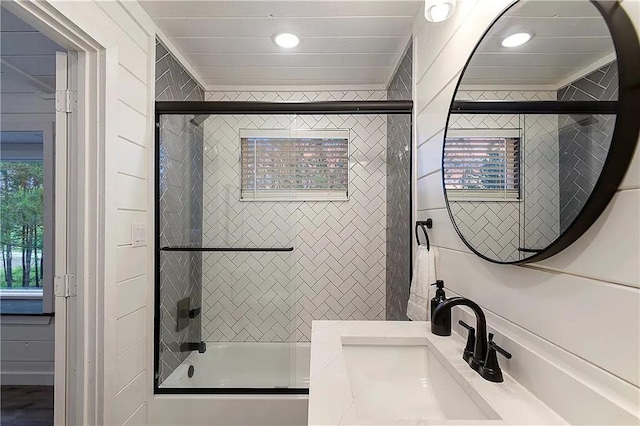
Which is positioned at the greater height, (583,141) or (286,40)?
(286,40)

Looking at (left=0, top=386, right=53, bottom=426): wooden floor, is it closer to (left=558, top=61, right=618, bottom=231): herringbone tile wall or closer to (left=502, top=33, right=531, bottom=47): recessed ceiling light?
(left=558, top=61, right=618, bottom=231): herringbone tile wall

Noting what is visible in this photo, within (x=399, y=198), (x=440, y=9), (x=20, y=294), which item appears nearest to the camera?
(x=440, y=9)

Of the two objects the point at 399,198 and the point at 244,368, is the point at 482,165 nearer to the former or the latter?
the point at 399,198

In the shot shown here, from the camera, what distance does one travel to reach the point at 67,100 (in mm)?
1422

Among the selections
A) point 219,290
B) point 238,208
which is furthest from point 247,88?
point 219,290

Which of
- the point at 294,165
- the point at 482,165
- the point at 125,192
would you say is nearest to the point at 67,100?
the point at 125,192

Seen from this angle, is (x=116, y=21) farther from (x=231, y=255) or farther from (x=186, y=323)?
(x=186, y=323)

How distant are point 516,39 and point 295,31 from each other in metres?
1.44

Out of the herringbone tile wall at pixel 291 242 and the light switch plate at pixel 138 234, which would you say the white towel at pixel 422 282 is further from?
the light switch plate at pixel 138 234

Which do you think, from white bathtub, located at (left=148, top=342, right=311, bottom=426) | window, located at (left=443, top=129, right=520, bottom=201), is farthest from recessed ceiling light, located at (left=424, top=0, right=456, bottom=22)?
white bathtub, located at (left=148, top=342, right=311, bottom=426)

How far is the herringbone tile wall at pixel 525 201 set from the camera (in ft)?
2.59

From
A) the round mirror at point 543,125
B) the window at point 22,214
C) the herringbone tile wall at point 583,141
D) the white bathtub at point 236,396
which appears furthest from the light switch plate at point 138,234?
the herringbone tile wall at point 583,141

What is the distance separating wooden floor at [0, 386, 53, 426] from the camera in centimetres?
227

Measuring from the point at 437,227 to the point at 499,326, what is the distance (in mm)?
578
